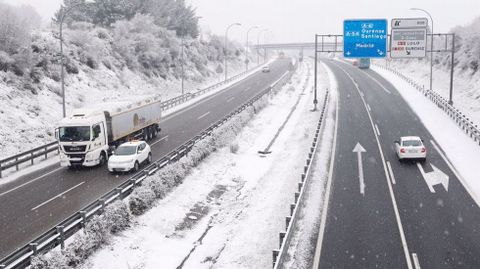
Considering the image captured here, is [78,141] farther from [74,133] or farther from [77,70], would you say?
[77,70]

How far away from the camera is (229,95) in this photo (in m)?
62.2

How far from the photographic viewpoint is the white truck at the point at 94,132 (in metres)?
27.1

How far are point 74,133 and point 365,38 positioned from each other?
2486 cm

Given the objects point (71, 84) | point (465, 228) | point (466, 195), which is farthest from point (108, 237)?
point (71, 84)

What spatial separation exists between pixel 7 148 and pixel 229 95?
34.5 m

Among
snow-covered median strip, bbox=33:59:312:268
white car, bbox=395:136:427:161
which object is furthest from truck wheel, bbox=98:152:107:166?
white car, bbox=395:136:427:161

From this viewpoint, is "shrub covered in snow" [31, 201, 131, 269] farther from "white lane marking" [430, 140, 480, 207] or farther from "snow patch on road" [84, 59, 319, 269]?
"white lane marking" [430, 140, 480, 207]

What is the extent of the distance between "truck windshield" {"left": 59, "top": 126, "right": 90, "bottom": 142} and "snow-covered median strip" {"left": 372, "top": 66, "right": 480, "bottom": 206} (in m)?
19.7

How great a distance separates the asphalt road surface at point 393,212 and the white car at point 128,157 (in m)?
10.4

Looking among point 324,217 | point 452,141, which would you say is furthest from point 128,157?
point 452,141

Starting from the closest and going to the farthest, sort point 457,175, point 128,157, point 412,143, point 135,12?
point 457,175 → point 128,157 → point 412,143 → point 135,12

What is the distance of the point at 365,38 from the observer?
133 feet

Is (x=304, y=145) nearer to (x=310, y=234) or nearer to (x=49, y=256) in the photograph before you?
(x=310, y=234)

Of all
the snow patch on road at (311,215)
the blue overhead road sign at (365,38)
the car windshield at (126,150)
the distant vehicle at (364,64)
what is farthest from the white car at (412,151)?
the distant vehicle at (364,64)
